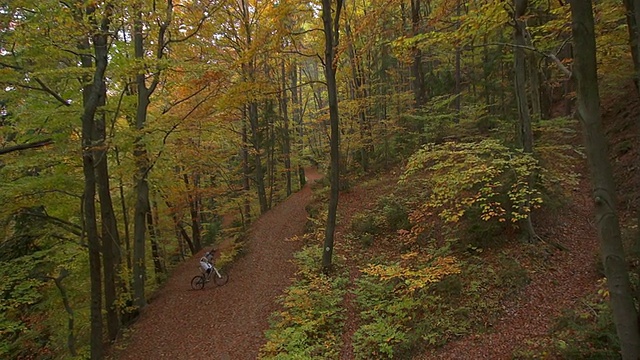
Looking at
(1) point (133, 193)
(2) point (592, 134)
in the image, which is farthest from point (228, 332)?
(2) point (592, 134)

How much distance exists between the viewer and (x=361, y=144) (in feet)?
61.8

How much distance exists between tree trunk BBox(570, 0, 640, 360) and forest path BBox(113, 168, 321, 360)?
762cm

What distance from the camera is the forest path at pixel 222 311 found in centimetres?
988

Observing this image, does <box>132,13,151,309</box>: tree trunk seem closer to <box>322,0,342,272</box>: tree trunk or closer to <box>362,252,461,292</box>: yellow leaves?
<box>322,0,342,272</box>: tree trunk

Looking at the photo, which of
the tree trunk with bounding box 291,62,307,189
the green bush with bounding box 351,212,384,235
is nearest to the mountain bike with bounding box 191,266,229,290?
the green bush with bounding box 351,212,384,235

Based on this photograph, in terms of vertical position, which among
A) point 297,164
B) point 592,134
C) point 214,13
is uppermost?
point 214,13

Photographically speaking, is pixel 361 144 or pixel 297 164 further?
pixel 297 164

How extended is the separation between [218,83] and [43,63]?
581 cm

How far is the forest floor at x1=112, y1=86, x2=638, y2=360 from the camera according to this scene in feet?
21.5

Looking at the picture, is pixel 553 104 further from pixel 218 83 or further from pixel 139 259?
pixel 139 259

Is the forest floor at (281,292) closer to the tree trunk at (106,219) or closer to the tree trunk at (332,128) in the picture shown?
the tree trunk at (332,128)

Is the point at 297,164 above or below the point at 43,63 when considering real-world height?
below

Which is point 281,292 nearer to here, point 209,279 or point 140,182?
point 209,279

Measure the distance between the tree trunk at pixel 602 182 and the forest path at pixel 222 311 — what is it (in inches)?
300
